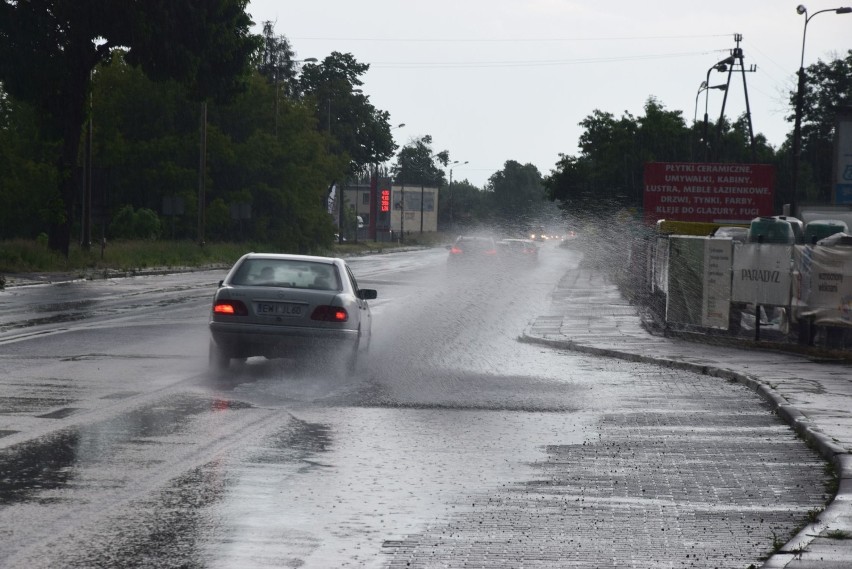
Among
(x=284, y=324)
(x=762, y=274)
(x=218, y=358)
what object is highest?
(x=762, y=274)

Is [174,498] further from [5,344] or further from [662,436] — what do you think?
[5,344]

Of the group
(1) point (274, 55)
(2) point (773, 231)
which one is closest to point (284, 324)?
(2) point (773, 231)

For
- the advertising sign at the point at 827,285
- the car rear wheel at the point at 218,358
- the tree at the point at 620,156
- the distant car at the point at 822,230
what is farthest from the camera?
the tree at the point at 620,156

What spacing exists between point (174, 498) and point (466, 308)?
22572 millimetres

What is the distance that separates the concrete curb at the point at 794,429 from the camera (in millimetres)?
6547

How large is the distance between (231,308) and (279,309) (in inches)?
20.8

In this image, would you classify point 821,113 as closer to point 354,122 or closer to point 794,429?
point 354,122

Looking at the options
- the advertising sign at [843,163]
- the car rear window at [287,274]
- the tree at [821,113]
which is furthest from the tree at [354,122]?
the car rear window at [287,274]

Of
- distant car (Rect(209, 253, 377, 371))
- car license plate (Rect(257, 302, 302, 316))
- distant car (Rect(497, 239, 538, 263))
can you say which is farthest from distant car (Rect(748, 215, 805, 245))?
distant car (Rect(497, 239, 538, 263))

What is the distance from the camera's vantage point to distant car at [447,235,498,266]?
58.6m

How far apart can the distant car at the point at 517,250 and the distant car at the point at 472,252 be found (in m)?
2.52

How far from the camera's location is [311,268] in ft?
50.0

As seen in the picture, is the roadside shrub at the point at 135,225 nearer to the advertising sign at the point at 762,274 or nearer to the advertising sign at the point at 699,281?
the advertising sign at the point at 699,281

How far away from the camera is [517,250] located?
214 feet
